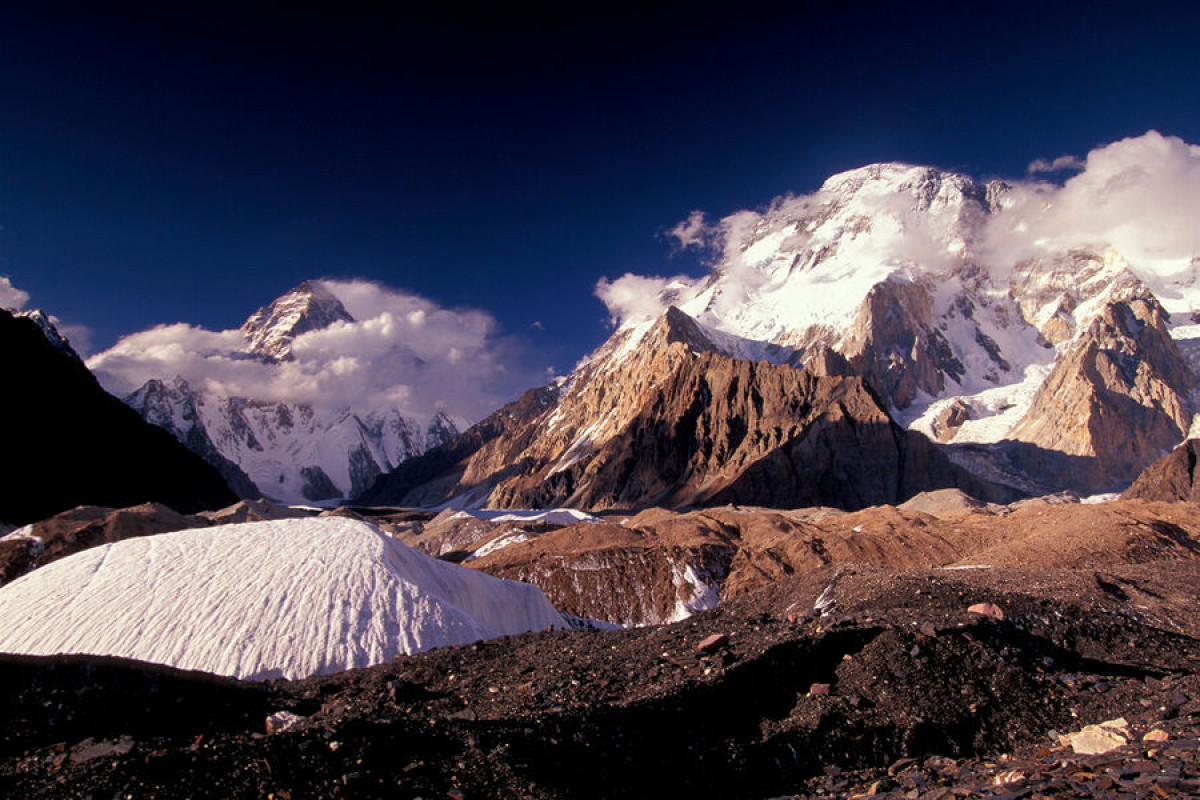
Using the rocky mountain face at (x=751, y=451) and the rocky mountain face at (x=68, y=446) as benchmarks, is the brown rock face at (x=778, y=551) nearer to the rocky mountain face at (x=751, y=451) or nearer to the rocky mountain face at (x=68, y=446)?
the rocky mountain face at (x=751, y=451)

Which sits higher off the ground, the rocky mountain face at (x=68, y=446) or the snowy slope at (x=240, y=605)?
the rocky mountain face at (x=68, y=446)

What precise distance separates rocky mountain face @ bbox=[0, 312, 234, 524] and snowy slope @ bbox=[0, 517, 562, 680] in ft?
319

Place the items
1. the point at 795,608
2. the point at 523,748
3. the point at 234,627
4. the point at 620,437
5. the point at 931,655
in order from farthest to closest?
the point at 620,437, the point at 795,608, the point at 234,627, the point at 931,655, the point at 523,748

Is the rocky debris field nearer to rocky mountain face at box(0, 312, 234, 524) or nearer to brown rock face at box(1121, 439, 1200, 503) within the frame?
rocky mountain face at box(0, 312, 234, 524)

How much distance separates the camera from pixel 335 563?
15539 mm

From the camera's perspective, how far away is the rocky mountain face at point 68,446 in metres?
98.4

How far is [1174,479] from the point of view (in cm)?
11381

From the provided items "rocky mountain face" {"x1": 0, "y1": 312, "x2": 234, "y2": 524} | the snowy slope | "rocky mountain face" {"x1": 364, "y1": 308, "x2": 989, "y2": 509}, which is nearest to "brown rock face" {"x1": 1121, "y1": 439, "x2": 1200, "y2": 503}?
"rocky mountain face" {"x1": 364, "y1": 308, "x2": 989, "y2": 509}

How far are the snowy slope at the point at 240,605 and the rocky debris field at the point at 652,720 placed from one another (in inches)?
124

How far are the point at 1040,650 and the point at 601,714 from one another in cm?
743

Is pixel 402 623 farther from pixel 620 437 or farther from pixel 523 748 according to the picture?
pixel 620 437

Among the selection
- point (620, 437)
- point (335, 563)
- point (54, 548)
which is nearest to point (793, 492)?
point (620, 437)

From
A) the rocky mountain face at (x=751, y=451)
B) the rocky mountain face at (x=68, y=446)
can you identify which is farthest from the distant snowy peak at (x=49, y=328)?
the rocky mountain face at (x=751, y=451)

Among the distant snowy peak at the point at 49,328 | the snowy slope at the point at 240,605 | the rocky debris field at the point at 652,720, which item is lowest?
the rocky debris field at the point at 652,720
